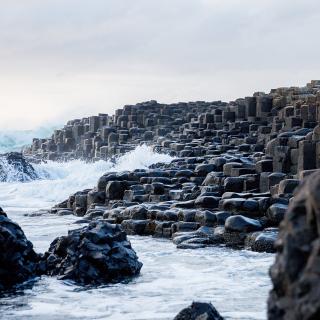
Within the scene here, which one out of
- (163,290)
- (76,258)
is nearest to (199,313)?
(163,290)

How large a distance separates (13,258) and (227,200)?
8.51 metres

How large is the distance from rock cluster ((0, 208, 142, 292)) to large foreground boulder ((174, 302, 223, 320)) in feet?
14.8

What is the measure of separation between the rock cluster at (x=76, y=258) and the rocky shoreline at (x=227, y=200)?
0.08ft

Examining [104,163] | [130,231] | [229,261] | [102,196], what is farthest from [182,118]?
[229,261]

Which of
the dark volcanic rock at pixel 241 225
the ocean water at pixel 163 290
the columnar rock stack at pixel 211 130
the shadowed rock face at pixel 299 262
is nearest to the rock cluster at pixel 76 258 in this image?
the ocean water at pixel 163 290

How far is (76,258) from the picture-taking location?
12320mm

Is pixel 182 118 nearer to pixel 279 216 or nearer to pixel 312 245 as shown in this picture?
pixel 279 216

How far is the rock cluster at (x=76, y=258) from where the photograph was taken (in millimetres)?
11914

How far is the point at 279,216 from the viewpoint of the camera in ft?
57.4

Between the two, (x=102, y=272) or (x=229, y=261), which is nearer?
(x=102, y=272)

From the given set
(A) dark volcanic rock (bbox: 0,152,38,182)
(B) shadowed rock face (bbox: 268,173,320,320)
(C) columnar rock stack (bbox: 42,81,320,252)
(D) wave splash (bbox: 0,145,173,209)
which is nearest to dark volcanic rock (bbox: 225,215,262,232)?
(C) columnar rock stack (bbox: 42,81,320,252)

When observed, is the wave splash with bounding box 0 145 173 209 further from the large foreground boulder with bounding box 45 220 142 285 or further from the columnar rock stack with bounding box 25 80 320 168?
the large foreground boulder with bounding box 45 220 142 285

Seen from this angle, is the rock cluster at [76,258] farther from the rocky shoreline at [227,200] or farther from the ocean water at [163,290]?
the ocean water at [163,290]

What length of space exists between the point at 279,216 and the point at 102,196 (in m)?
10.3
